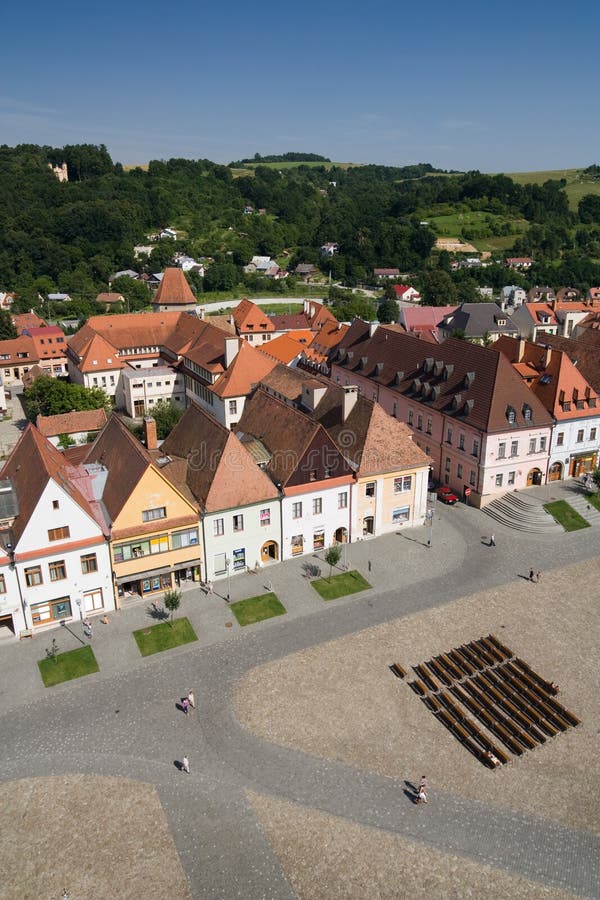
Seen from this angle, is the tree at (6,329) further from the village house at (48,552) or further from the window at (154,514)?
the window at (154,514)

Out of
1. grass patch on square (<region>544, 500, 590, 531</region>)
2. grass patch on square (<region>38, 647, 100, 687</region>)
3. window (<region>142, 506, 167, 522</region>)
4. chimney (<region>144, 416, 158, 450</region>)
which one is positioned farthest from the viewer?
grass patch on square (<region>544, 500, 590, 531</region>)

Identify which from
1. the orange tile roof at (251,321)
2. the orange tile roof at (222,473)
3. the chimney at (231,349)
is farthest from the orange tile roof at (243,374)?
the orange tile roof at (251,321)

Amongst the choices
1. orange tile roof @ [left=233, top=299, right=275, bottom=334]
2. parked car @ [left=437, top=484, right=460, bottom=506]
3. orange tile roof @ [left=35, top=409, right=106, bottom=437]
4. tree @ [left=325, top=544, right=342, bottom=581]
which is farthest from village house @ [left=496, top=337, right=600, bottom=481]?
orange tile roof @ [left=233, top=299, right=275, bottom=334]

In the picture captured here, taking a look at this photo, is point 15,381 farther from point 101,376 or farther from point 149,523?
point 149,523

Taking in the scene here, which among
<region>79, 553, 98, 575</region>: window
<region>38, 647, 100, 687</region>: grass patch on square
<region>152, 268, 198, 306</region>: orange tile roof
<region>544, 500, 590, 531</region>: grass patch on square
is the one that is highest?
<region>152, 268, 198, 306</region>: orange tile roof

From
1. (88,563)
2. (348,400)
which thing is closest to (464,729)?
(88,563)

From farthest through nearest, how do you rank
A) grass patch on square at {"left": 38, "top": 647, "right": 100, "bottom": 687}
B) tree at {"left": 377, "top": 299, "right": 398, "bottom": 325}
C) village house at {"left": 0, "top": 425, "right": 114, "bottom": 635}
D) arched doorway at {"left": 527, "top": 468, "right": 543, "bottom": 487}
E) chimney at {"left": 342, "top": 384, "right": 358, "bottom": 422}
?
1. tree at {"left": 377, "top": 299, "right": 398, "bottom": 325}
2. arched doorway at {"left": 527, "top": 468, "right": 543, "bottom": 487}
3. chimney at {"left": 342, "top": 384, "right": 358, "bottom": 422}
4. village house at {"left": 0, "top": 425, "right": 114, "bottom": 635}
5. grass patch on square at {"left": 38, "top": 647, "right": 100, "bottom": 687}

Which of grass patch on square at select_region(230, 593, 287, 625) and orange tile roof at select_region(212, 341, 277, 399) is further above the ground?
orange tile roof at select_region(212, 341, 277, 399)

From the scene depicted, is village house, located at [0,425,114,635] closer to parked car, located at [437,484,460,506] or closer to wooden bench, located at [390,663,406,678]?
wooden bench, located at [390,663,406,678]
